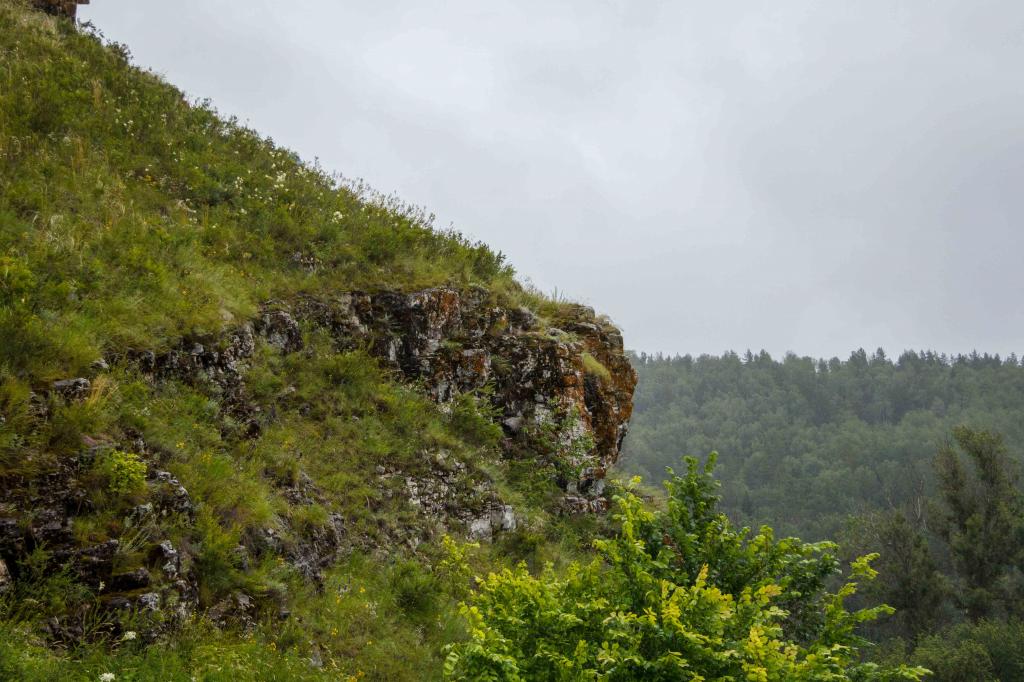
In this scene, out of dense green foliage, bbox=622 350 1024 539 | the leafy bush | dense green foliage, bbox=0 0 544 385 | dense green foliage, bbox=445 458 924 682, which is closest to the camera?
dense green foliage, bbox=445 458 924 682

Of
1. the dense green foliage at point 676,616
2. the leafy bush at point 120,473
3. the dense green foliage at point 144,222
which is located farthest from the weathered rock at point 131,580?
the dense green foliage at point 676,616

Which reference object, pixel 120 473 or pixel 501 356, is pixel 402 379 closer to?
pixel 501 356

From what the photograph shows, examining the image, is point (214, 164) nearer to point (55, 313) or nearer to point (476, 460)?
point (55, 313)

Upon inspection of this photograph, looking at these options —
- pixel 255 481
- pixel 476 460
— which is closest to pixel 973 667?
pixel 476 460

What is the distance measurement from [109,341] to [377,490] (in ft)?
12.4

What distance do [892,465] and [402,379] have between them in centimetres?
12409

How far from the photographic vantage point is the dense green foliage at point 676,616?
4.38 metres

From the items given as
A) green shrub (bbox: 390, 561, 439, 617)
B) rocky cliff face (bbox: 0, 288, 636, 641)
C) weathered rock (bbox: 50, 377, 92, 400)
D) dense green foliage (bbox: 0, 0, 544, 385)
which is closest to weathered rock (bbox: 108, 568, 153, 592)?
rocky cliff face (bbox: 0, 288, 636, 641)

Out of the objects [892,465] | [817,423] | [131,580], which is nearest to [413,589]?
[131,580]

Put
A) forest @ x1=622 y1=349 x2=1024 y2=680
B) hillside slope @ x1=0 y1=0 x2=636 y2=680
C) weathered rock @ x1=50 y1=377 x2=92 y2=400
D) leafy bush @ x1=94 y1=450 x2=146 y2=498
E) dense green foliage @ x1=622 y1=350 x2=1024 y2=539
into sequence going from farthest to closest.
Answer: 1. dense green foliage @ x1=622 y1=350 x2=1024 y2=539
2. forest @ x1=622 y1=349 x2=1024 y2=680
3. weathered rock @ x1=50 y1=377 x2=92 y2=400
4. leafy bush @ x1=94 y1=450 x2=146 y2=498
5. hillside slope @ x1=0 y1=0 x2=636 y2=680

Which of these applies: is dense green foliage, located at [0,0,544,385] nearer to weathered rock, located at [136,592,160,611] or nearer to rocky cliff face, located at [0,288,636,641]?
rocky cliff face, located at [0,288,636,641]

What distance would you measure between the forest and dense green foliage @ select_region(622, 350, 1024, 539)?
394 millimetres

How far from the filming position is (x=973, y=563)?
1534 inches

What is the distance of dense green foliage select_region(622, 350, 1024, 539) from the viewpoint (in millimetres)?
109500
